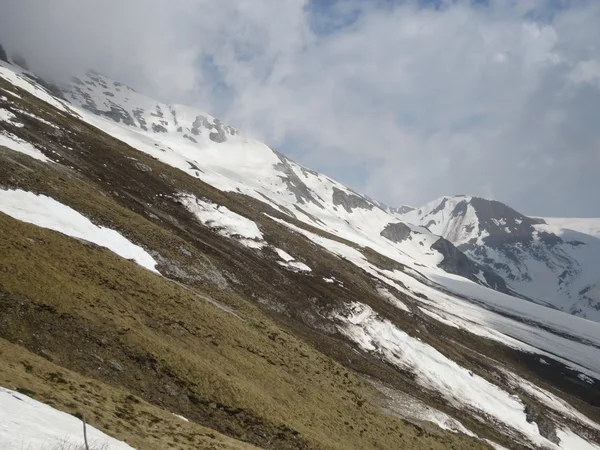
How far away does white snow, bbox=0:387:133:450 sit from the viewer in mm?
9812

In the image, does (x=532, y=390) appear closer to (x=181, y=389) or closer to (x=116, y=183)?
(x=181, y=389)

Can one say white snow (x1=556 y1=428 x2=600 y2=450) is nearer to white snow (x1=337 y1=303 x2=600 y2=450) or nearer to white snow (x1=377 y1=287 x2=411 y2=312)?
white snow (x1=337 y1=303 x2=600 y2=450)

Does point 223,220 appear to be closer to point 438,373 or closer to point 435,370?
point 435,370

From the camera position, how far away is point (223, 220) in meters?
63.4

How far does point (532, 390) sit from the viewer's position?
62.5 metres

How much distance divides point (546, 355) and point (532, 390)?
117 feet

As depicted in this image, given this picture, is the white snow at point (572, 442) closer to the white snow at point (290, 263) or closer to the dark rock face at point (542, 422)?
the dark rock face at point (542, 422)

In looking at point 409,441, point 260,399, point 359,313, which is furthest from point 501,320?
point 260,399

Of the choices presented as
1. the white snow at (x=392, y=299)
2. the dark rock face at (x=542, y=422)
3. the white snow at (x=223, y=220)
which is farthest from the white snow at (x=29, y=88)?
the dark rock face at (x=542, y=422)

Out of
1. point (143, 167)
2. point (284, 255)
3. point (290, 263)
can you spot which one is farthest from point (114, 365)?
point (143, 167)

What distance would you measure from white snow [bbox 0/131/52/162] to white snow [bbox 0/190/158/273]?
1431 cm

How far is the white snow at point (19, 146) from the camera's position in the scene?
44.5 m

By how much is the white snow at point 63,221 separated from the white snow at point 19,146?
14310 mm

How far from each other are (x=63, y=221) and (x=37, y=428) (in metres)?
25.0
